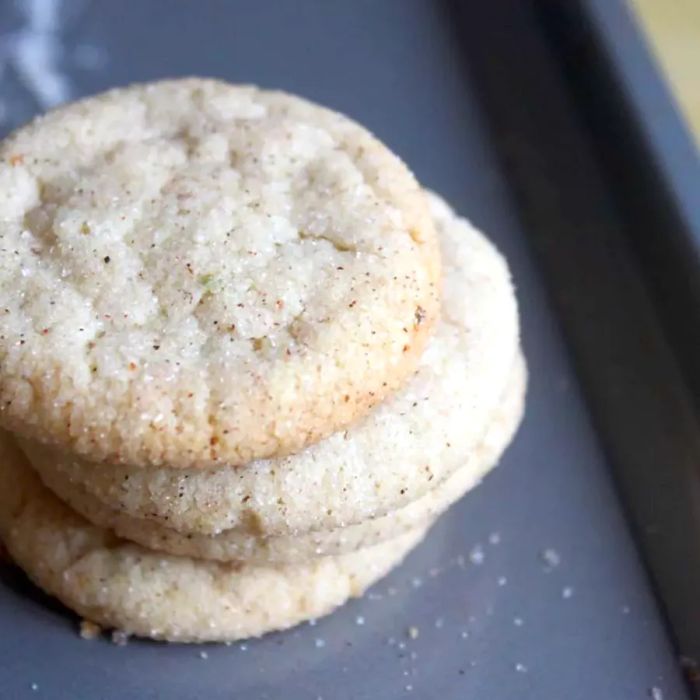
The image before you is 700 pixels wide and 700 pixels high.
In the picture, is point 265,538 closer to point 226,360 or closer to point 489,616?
point 226,360

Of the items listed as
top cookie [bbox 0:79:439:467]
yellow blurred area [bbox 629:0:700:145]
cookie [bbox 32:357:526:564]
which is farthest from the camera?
yellow blurred area [bbox 629:0:700:145]

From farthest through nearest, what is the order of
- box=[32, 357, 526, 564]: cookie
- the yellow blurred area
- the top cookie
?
the yellow blurred area → box=[32, 357, 526, 564]: cookie → the top cookie

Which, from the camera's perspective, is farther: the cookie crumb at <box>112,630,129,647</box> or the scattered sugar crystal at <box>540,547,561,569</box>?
the scattered sugar crystal at <box>540,547,561,569</box>

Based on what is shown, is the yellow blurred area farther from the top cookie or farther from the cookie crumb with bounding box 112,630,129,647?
the cookie crumb with bounding box 112,630,129,647

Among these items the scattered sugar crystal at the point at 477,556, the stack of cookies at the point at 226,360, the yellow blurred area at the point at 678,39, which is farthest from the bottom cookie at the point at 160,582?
the yellow blurred area at the point at 678,39

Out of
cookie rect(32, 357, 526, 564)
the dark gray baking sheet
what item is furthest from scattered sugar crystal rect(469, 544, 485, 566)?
cookie rect(32, 357, 526, 564)

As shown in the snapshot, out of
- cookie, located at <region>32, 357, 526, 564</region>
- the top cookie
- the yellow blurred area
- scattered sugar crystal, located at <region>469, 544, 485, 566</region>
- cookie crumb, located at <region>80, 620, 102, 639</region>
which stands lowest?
scattered sugar crystal, located at <region>469, 544, 485, 566</region>

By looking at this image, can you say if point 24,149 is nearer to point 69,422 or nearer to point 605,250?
point 69,422

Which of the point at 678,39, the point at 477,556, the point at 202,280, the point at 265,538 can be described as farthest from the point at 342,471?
the point at 678,39
